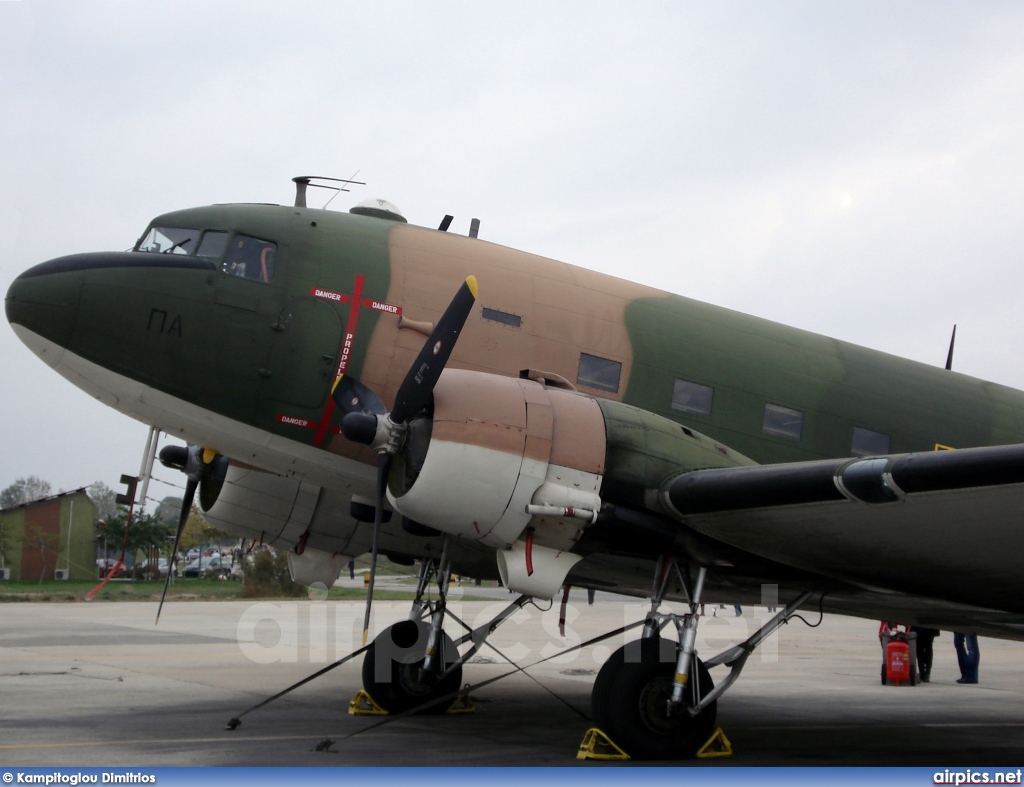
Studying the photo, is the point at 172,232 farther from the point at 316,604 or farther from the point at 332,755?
the point at 316,604

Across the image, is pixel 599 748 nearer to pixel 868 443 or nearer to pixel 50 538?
pixel 868 443

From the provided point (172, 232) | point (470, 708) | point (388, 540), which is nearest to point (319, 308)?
point (172, 232)

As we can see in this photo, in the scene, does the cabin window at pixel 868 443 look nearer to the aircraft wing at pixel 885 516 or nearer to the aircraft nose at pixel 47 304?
the aircraft wing at pixel 885 516

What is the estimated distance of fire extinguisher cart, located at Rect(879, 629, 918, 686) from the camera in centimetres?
1725

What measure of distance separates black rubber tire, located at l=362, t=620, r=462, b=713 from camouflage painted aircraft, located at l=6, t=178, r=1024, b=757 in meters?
0.82

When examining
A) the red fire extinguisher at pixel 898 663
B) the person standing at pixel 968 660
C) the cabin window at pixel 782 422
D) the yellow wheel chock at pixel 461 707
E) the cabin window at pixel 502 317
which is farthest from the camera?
the person standing at pixel 968 660

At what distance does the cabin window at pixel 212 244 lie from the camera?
9.02 meters

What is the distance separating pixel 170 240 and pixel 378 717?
562 centimetres

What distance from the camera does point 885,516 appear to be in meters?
7.68

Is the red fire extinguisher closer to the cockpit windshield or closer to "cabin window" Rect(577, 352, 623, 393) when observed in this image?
"cabin window" Rect(577, 352, 623, 393)

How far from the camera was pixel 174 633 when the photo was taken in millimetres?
23312

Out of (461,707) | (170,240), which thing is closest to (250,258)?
(170,240)

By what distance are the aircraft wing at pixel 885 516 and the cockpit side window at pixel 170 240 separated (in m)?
4.71

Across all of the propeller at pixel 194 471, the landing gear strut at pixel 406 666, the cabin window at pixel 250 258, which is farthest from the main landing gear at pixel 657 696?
the propeller at pixel 194 471
